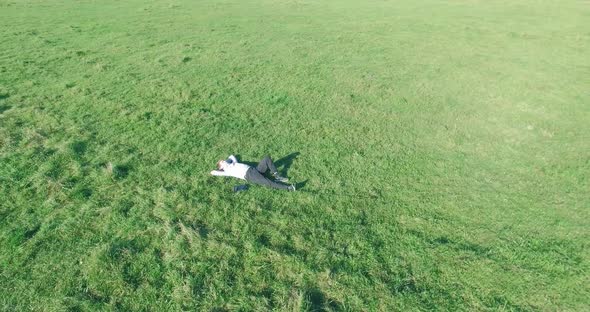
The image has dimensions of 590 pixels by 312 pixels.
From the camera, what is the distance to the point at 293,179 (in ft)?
23.0

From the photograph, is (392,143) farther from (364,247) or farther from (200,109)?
(200,109)

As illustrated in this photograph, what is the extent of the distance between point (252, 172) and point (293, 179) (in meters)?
0.85

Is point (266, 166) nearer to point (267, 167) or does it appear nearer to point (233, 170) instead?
point (267, 167)

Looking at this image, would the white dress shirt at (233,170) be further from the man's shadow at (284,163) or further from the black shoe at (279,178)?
the man's shadow at (284,163)

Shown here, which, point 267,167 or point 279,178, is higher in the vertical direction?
point 267,167

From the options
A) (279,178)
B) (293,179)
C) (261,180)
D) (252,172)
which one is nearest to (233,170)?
(252,172)

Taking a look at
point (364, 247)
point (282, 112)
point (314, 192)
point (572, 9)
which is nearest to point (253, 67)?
point (282, 112)

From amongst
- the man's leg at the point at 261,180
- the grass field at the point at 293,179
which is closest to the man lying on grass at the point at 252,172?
the man's leg at the point at 261,180

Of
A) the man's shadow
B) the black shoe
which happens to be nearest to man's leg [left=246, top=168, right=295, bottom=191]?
the black shoe

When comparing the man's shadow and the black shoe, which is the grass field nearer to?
the man's shadow

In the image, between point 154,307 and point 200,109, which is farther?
point 200,109

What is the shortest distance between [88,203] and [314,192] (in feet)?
13.1

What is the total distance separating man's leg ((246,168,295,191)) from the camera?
21.6 ft

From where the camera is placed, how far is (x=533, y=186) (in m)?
7.23
